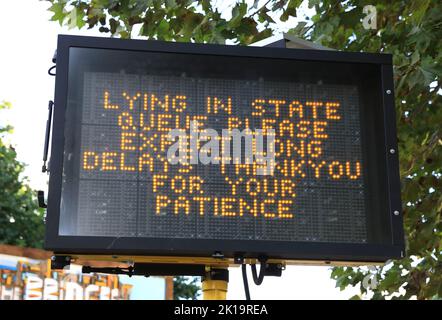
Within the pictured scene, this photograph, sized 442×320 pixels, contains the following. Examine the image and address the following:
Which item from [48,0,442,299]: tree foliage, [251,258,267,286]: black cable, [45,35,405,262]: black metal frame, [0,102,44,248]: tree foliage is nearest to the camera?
[45,35,405,262]: black metal frame

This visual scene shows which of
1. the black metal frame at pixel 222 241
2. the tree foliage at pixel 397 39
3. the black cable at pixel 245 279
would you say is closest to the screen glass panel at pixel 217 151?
the black metal frame at pixel 222 241

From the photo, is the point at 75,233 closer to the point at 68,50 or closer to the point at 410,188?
the point at 68,50

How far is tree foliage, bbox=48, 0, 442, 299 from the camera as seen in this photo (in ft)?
19.9

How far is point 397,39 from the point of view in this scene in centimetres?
640

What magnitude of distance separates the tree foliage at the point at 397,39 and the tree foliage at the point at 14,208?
1895 cm

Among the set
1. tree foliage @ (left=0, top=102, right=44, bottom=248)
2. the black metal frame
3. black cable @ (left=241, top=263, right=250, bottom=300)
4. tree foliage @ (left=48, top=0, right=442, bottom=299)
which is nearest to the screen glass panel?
the black metal frame

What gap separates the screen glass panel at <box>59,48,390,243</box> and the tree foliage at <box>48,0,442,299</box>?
1.93 metres

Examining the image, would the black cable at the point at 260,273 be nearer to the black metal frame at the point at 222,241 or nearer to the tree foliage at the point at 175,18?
the black metal frame at the point at 222,241

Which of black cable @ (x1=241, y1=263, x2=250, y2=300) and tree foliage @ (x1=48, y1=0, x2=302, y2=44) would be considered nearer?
black cable @ (x1=241, y1=263, x2=250, y2=300)

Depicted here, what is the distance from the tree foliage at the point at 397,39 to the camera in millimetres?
6078

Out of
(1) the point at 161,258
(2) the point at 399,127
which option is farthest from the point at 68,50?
(2) the point at 399,127

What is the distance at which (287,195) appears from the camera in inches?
143

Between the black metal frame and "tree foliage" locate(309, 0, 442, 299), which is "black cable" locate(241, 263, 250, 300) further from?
"tree foliage" locate(309, 0, 442, 299)

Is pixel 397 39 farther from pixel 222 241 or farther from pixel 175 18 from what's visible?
pixel 222 241
